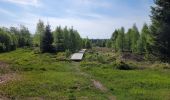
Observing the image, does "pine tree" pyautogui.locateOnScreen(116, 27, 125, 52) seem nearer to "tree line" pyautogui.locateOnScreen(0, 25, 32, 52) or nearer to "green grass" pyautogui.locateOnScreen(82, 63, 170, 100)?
"tree line" pyautogui.locateOnScreen(0, 25, 32, 52)

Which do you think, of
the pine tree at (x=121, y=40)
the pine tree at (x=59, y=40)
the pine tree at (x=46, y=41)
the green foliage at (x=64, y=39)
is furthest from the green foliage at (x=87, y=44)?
the pine tree at (x=46, y=41)

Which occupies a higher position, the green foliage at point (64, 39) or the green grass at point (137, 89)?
the green foliage at point (64, 39)

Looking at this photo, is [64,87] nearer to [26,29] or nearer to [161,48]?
[161,48]

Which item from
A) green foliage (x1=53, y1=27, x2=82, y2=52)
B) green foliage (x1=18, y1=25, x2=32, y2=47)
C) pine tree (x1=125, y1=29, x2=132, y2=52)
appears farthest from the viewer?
green foliage (x1=18, y1=25, x2=32, y2=47)

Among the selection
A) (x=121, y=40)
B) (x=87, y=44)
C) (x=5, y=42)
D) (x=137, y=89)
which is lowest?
(x=137, y=89)

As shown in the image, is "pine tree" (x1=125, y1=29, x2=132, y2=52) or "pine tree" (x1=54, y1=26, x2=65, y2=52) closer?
"pine tree" (x1=54, y1=26, x2=65, y2=52)

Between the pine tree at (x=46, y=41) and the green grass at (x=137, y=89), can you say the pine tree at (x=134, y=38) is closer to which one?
the pine tree at (x=46, y=41)

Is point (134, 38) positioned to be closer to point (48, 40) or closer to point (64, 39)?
point (64, 39)

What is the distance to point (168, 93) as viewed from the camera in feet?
95.2


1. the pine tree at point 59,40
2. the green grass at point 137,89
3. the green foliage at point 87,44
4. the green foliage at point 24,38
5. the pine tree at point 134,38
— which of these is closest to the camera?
the green grass at point 137,89

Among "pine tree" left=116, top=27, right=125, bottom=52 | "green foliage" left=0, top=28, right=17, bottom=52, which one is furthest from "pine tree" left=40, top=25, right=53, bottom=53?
"pine tree" left=116, top=27, right=125, bottom=52

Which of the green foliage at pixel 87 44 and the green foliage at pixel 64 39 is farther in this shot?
the green foliage at pixel 87 44

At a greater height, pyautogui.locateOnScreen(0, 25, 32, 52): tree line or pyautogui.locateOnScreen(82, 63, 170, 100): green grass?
pyautogui.locateOnScreen(0, 25, 32, 52): tree line

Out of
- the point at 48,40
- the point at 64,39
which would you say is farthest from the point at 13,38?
the point at 48,40
